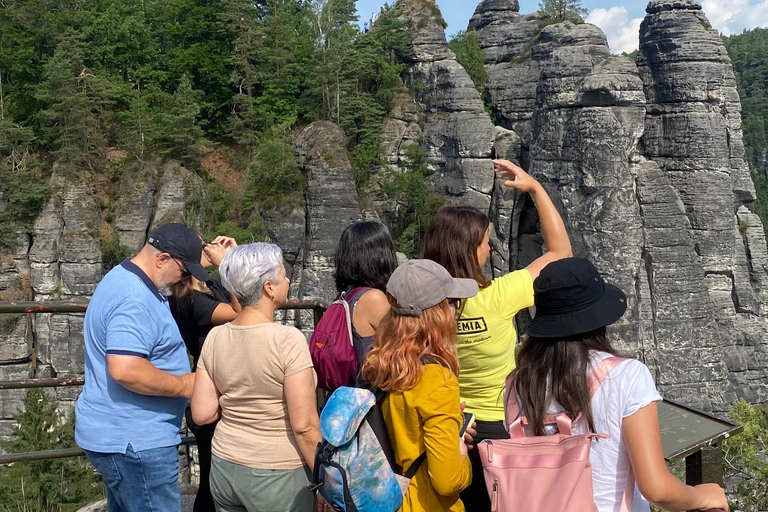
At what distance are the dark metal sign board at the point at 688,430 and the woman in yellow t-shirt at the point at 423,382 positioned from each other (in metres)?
0.78

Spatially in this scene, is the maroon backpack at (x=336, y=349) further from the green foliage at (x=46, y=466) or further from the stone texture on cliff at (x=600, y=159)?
the stone texture on cliff at (x=600, y=159)

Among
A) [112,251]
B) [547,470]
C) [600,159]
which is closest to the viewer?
[547,470]

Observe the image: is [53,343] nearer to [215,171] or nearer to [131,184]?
[131,184]

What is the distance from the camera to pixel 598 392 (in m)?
2.38

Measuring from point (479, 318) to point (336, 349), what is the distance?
2.28 feet

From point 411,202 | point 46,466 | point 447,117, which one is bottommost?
point 46,466

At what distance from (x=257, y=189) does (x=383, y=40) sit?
8.01 meters

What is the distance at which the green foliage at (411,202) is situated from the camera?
82.3ft

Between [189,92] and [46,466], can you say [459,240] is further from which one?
[189,92]

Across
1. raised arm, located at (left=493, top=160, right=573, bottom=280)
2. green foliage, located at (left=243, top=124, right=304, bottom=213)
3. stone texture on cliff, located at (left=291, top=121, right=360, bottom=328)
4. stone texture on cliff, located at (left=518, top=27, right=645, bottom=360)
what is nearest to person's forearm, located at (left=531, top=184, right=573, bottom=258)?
raised arm, located at (left=493, top=160, right=573, bottom=280)

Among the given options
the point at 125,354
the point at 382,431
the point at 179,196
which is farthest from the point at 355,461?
the point at 179,196

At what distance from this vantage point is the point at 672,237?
2245 cm

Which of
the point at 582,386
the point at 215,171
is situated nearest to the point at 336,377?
the point at 582,386

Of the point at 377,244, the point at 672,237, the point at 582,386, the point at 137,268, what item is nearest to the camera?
the point at 582,386
